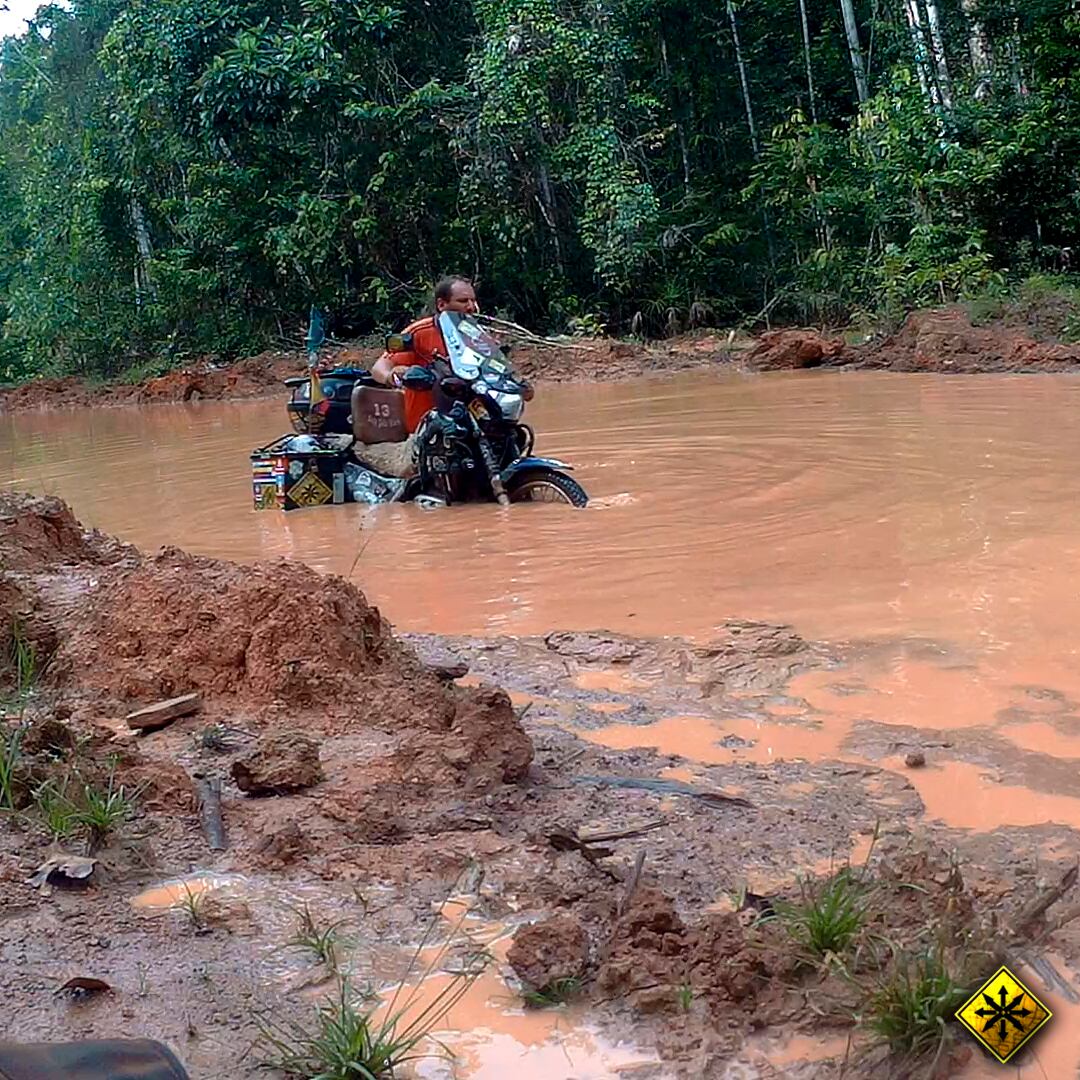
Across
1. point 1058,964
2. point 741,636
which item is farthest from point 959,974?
point 741,636

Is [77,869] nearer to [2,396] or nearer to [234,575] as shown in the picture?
[234,575]

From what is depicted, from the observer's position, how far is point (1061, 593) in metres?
4.56

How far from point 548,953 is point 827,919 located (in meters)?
0.45

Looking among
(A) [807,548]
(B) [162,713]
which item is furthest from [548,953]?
(A) [807,548]

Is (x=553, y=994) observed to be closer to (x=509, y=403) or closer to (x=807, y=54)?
(x=509, y=403)

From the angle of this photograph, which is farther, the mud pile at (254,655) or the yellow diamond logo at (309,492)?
the yellow diamond logo at (309,492)

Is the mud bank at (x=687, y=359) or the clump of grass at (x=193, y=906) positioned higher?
the mud bank at (x=687, y=359)

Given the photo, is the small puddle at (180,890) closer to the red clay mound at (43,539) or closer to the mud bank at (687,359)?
the red clay mound at (43,539)

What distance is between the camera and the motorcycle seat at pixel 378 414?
7910 millimetres

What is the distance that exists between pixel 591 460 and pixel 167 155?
51.8 feet

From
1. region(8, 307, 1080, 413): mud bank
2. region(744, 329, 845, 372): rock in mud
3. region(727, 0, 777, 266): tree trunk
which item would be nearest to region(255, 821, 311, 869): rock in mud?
region(8, 307, 1080, 413): mud bank

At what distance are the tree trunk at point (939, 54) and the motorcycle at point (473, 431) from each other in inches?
437

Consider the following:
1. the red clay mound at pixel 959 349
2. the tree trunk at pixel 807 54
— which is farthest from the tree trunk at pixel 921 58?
the red clay mound at pixel 959 349

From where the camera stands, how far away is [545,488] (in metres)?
7.56
